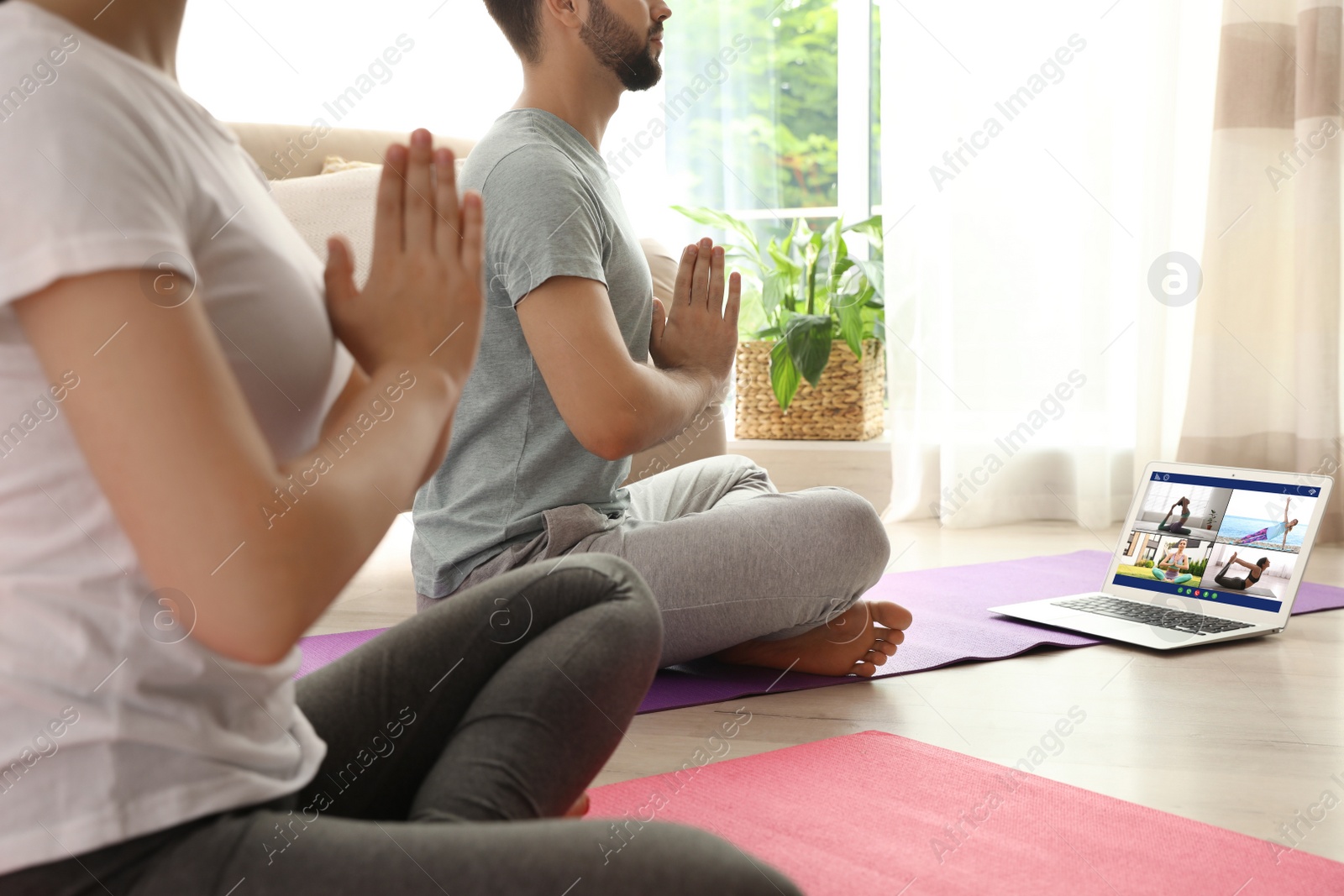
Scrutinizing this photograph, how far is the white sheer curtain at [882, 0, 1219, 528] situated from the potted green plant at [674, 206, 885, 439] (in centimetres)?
13

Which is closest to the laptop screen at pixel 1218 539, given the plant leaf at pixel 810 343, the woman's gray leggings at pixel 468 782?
the plant leaf at pixel 810 343

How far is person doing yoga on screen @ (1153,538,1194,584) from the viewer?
68.9 inches

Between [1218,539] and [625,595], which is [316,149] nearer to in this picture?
[1218,539]

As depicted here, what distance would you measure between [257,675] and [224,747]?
0.11 feet

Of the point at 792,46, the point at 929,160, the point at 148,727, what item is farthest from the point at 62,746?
the point at 792,46

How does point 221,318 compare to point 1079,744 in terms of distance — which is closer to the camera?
point 221,318

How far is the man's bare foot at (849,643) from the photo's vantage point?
144cm

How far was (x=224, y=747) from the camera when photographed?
0.46 m

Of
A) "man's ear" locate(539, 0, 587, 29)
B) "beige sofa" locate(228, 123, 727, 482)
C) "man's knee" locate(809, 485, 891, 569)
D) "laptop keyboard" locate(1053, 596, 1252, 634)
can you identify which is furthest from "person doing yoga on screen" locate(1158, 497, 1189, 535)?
"man's ear" locate(539, 0, 587, 29)

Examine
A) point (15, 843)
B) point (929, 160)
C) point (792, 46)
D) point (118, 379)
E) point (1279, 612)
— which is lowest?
point (1279, 612)

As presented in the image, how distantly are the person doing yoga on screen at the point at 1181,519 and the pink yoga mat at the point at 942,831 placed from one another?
84 centimetres

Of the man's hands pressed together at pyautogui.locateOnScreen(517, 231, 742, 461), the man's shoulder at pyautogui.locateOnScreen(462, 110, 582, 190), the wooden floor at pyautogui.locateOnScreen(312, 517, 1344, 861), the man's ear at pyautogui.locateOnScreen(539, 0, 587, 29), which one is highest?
the man's ear at pyautogui.locateOnScreen(539, 0, 587, 29)

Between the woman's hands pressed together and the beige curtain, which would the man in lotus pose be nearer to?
the woman's hands pressed together

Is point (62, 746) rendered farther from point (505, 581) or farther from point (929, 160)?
point (929, 160)
